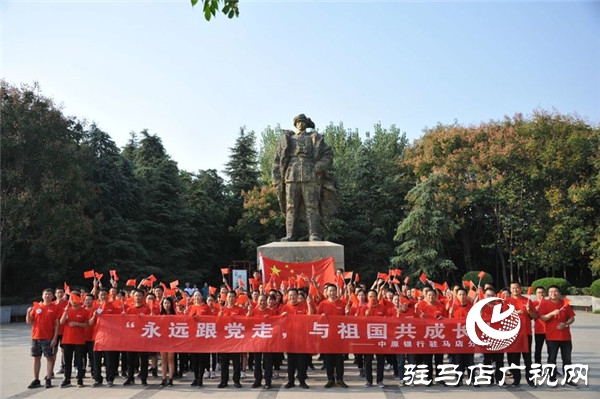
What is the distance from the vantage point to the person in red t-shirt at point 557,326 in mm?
8625

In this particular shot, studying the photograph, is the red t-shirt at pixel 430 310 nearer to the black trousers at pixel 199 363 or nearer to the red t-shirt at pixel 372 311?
the red t-shirt at pixel 372 311

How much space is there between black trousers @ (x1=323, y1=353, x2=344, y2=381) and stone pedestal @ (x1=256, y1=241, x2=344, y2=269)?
4.49 metres

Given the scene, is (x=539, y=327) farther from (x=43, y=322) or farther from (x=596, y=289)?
(x=596, y=289)

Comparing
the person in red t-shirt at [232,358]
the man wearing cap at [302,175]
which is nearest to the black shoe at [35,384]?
the person in red t-shirt at [232,358]

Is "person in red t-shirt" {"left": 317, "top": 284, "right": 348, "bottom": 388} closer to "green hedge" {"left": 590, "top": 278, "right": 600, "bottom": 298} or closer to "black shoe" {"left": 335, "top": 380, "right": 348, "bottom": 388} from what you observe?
"black shoe" {"left": 335, "top": 380, "right": 348, "bottom": 388}

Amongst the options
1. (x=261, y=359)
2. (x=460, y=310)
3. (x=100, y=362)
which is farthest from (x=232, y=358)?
(x=460, y=310)

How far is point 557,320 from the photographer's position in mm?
8648

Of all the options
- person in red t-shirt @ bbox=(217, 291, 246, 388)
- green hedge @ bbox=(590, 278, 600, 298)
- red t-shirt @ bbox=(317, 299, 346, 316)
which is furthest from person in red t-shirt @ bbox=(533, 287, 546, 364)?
green hedge @ bbox=(590, 278, 600, 298)

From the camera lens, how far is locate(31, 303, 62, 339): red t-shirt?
352 inches

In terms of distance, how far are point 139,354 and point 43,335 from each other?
1412 millimetres

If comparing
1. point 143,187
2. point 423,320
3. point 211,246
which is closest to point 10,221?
point 143,187

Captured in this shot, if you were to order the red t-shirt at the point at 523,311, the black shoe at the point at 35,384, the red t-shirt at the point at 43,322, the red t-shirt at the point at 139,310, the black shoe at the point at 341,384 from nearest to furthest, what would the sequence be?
the black shoe at the point at 341,384
the red t-shirt at the point at 523,311
the black shoe at the point at 35,384
the red t-shirt at the point at 43,322
the red t-shirt at the point at 139,310

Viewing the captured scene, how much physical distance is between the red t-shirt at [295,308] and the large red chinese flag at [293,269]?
3.43 m

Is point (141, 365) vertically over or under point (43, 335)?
under
